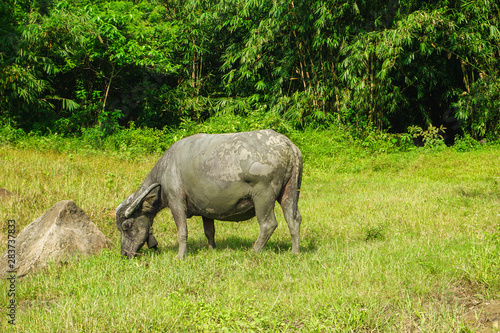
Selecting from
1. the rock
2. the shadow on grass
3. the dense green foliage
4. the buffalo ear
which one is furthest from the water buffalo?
the dense green foliage

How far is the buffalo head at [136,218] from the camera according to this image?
5906 mm

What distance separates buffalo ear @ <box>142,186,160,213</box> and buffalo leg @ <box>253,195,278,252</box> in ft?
4.48

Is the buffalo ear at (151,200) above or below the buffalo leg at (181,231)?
above

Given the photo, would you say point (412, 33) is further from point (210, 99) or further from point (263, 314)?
point (263, 314)

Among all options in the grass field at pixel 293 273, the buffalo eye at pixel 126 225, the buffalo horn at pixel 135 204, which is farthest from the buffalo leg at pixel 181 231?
the buffalo eye at pixel 126 225

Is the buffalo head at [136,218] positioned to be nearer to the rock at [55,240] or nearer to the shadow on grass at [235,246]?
the shadow on grass at [235,246]

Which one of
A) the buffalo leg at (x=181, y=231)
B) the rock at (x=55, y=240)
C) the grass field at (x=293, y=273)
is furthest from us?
the buffalo leg at (x=181, y=231)

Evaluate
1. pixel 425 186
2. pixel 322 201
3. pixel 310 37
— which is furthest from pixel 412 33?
pixel 322 201

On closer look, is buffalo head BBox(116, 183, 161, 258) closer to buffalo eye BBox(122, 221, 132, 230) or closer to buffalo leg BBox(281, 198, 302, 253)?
buffalo eye BBox(122, 221, 132, 230)

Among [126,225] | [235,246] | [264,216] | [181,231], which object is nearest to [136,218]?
[126,225]

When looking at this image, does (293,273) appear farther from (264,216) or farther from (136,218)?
(136,218)

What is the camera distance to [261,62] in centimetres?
1855

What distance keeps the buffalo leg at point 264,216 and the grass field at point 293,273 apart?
145 millimetres

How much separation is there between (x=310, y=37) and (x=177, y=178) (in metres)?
13.1
